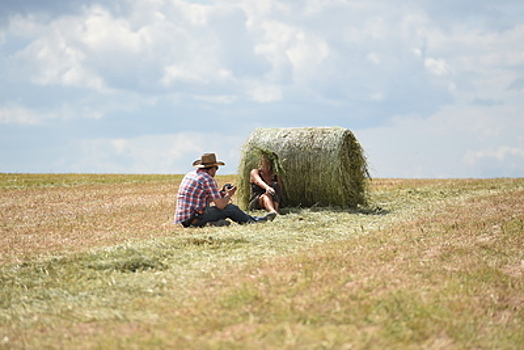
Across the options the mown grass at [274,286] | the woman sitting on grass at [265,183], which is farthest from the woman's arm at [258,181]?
the mown grass at [274,286]

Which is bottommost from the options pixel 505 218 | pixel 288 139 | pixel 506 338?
pixel 506 338

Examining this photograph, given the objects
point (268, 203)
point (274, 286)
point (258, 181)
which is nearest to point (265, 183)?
point (258, 181)

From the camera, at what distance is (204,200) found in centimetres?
1096

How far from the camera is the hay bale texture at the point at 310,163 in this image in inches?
539

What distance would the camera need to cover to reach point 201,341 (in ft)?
15.1

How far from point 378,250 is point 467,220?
3.85 metres

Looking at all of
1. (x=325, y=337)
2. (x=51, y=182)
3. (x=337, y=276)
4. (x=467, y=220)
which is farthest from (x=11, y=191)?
(x=325, y=337)

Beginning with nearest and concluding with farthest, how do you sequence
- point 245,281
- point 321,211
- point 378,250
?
point 245,281 → point 378,250 → point 321,211

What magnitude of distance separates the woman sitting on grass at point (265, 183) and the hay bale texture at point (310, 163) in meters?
0.24

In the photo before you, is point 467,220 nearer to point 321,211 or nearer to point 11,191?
point 321,211

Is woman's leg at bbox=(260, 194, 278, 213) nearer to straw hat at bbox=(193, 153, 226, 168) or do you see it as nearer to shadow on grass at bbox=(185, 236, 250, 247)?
straw hat at bbox=(193, 153, 226, 168)

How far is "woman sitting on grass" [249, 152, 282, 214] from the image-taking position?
1307cm

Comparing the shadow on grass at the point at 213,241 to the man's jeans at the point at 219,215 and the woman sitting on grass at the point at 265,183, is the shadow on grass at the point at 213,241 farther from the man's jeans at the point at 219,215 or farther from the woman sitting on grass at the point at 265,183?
the woman sitting on grass at the point at 265,183

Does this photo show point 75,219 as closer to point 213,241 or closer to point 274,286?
point 213,241
